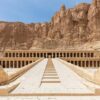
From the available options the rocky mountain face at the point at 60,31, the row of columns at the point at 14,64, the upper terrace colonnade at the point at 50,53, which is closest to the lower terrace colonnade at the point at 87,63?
the row of columns at the point at 14,64

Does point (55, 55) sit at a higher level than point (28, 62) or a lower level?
higher

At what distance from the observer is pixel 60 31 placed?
15225 cm

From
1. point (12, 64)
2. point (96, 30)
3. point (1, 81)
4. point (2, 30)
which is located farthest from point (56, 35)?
point (1, 81)

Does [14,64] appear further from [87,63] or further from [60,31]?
[60,31]

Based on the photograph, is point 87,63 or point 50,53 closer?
point 87,63

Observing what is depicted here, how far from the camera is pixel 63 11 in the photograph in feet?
524

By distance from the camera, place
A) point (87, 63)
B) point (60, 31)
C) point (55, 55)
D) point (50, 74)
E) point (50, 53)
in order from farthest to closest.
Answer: point (60, 31) → point (50, 53) → point (55, 55) → point (87, 63) → point (50, 74)

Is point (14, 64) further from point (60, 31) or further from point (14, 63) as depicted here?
point (60, 31)

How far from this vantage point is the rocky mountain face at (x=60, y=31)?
458 ft

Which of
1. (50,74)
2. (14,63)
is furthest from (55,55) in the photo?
(50,74)

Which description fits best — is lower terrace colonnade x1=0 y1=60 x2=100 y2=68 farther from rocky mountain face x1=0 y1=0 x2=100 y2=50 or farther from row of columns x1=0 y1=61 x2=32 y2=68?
rocky mountain face x1=0 y1=0 x2=100 y2=50

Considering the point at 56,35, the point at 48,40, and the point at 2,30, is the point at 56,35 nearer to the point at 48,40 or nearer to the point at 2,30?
the point at 48,40

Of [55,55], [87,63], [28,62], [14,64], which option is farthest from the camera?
[55,55]

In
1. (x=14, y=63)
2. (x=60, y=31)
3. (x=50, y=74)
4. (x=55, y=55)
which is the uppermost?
(x=60, y=31)
